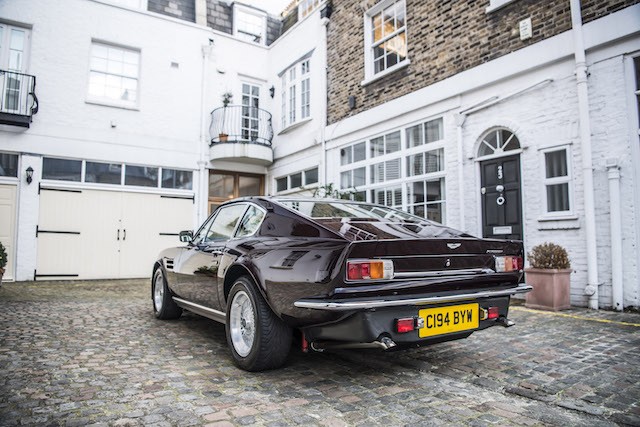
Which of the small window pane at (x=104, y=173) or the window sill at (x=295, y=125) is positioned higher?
the window sill at (x=295, y=125)

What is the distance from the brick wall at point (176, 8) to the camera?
1291cm

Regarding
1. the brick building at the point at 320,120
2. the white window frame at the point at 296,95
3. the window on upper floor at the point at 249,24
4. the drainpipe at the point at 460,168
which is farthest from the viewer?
the window on upper floor at the point at 249,24

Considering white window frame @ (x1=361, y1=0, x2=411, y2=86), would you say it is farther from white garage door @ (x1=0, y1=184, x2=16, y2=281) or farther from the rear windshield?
white garage door @ (x1=0, y1=184, x2=16, y2=281)

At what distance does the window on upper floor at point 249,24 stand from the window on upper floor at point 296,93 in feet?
7.96

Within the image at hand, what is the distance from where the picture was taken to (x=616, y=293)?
5242 mm

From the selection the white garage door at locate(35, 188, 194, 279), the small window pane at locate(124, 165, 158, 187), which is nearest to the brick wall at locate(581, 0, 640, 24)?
the white garage door at locate(35, 188, 194, 279)

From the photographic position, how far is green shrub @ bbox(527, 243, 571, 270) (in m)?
5.38

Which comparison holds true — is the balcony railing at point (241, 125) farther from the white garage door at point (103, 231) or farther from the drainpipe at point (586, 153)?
the drainpipe at point (586, 153)

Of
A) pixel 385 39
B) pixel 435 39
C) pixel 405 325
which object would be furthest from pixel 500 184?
pixel 405 325

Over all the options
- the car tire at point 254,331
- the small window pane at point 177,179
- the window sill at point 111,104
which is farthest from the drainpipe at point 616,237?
the window sill at point 111,104

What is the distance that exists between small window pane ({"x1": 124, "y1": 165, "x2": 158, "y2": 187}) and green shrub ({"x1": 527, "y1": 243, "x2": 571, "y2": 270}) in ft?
33.1

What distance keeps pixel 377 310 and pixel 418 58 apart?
274 inches

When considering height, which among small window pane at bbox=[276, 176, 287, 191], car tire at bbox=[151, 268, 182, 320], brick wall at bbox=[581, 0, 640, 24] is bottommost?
car tire at bbox=[151, 268, 182, 320]

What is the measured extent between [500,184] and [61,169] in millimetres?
10422
